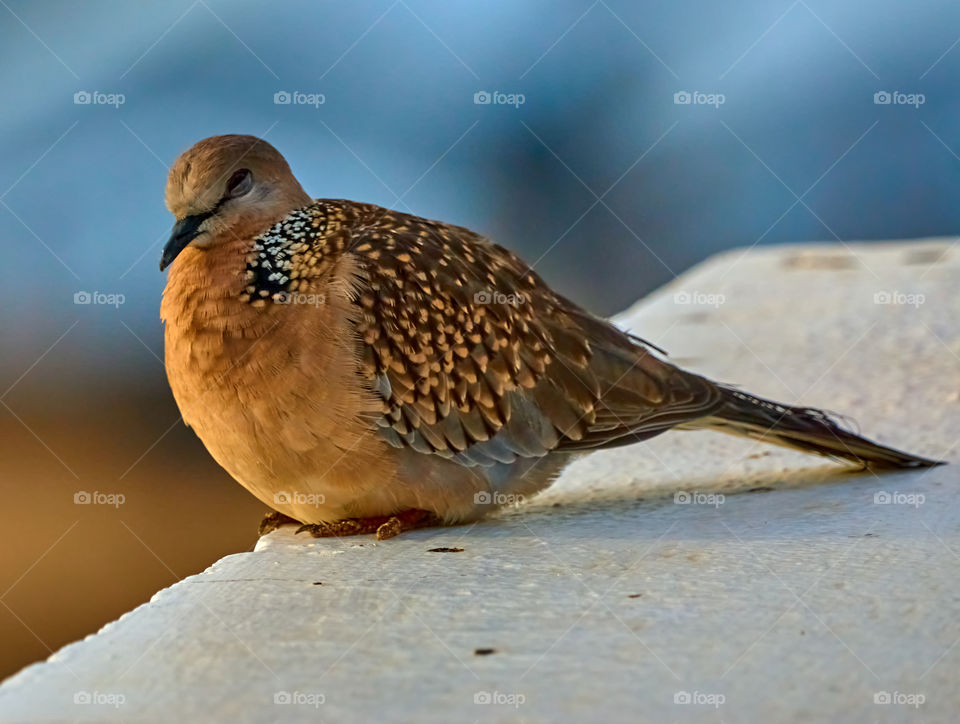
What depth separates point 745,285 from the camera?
5500mm

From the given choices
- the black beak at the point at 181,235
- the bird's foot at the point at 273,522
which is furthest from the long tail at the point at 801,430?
the black beak at the point at 181,235

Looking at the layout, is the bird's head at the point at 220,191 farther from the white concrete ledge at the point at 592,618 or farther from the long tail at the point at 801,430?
the long tail at the point at 801,430

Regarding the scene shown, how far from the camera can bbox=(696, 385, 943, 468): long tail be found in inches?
123

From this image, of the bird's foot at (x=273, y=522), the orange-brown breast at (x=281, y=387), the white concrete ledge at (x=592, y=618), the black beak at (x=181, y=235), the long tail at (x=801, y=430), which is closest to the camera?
the white concrete ledge at (x=592, y=618)

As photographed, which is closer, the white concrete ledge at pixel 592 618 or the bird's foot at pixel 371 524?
the white concrete ledge at pixel 592 618

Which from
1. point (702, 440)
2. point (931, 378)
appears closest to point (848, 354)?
point (931, 378)

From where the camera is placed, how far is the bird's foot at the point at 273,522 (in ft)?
9.61

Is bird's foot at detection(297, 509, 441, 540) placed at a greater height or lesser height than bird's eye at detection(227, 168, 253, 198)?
lesser

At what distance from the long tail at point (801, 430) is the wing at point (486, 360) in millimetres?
83

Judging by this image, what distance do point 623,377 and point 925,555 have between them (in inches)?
43.0

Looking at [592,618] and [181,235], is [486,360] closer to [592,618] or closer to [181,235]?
[181,235]

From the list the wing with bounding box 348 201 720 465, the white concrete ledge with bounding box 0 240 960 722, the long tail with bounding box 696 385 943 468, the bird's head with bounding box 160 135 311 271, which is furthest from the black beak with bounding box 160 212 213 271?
the long tail with bounding box 696 385 943 468

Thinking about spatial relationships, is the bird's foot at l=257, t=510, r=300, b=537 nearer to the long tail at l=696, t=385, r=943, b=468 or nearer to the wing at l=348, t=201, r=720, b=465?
the wing at l=348, t=201, r=720, b=465

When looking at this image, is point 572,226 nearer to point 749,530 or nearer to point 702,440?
point 702,440
